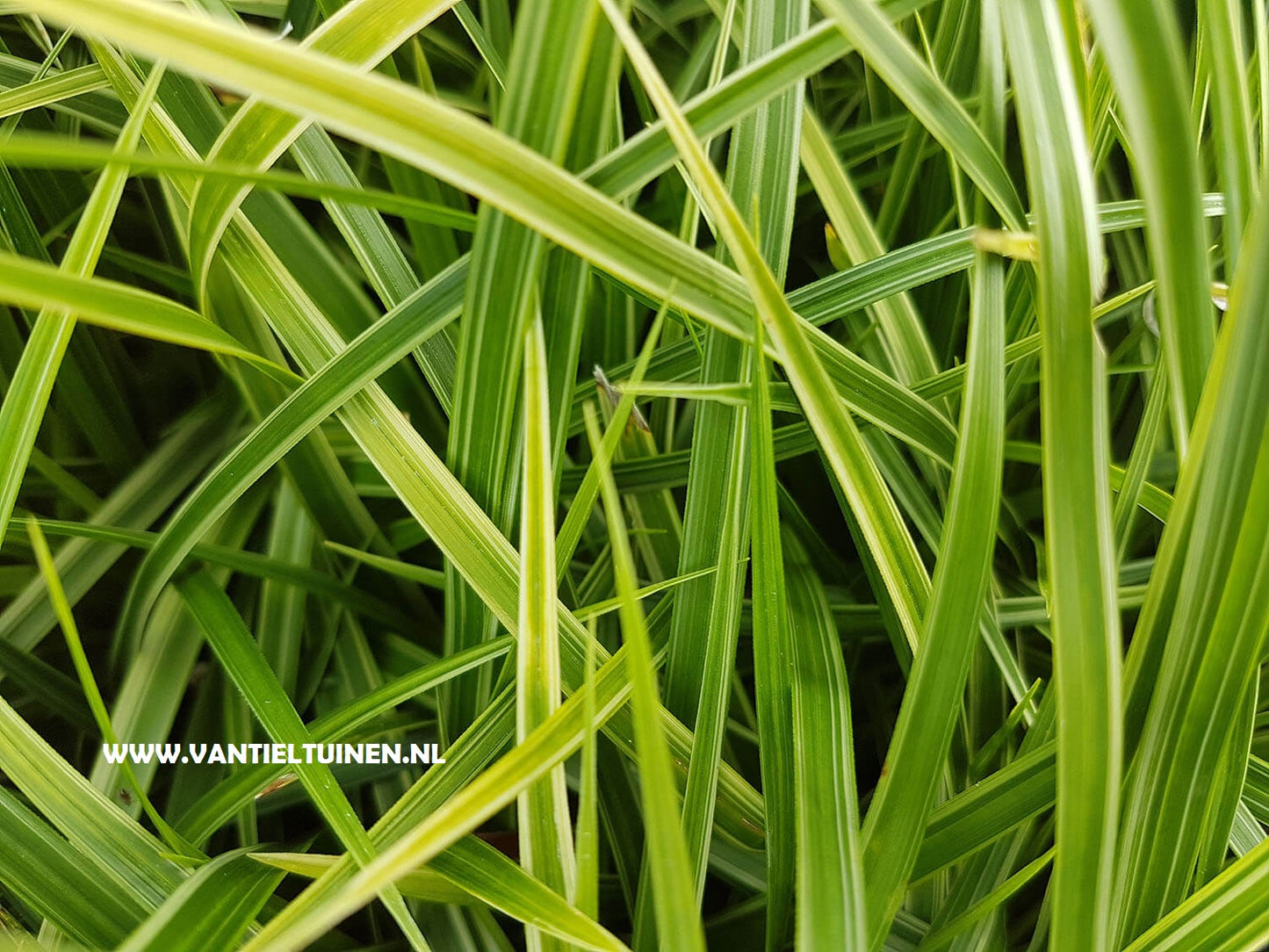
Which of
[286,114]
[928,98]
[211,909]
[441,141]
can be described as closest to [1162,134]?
[928,98]

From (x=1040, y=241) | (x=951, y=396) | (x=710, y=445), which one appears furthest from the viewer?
(x=951, y=396)

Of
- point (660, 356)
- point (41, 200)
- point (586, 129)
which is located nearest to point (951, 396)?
point (660, 356)

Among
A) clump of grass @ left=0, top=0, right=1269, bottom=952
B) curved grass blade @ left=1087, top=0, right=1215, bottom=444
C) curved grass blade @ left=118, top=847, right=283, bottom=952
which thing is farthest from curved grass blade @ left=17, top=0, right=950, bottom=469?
curved grass blade @ left=118, top=847, right=283, bottom=952

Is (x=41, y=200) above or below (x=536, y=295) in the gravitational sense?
above

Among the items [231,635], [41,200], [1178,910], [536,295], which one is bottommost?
[1178,910]

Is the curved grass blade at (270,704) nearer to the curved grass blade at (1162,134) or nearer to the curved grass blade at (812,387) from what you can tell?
the curved grass blade at (812,387)

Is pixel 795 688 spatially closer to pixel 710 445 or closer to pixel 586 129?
pixel 710 445

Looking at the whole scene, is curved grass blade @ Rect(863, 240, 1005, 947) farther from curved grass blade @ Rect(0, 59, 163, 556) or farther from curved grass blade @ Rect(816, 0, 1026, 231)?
curved grass blade @ Rect(0, 59, 163, 556)

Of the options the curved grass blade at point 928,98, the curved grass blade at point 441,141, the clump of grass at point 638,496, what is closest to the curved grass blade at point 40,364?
the clump of grass at point 638,496
